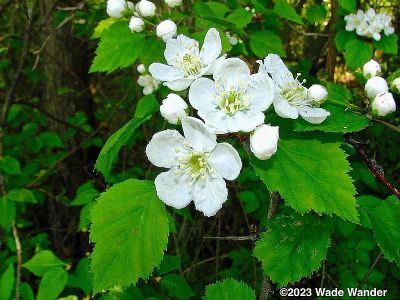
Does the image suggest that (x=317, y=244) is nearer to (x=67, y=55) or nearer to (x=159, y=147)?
(x=159, y=147)

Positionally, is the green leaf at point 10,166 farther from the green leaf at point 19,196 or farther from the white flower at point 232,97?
the white flower at point 232,97

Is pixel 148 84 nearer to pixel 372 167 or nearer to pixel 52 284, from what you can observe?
pixel 52 284

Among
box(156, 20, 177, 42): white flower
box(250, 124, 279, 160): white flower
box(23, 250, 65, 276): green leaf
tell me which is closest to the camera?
box(250, 124, 279, 160): white flower

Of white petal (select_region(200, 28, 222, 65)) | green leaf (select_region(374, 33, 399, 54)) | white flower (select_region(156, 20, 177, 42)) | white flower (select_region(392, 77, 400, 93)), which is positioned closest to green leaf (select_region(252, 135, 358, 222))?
white flower (select_region(392, 77, 400, 93))

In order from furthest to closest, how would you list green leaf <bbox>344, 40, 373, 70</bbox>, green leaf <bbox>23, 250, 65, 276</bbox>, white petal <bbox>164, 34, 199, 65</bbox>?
green leaf <bbox>344, 40, 373, 70</bbox>
green leaf <bbox>23, 250, 65, 276</bbox>
white petal <bbox>164, 34, 199, 65</bbox>

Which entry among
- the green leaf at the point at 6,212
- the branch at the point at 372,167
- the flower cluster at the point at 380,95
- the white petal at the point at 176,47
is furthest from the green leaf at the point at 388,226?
the green leaf at the point at 6,212

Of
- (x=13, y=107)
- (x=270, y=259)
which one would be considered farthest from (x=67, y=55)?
(x=270, y=259)

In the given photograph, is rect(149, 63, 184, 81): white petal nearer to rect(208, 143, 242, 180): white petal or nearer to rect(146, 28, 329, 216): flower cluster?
rect(146, 28, 329, 216): flower cluster

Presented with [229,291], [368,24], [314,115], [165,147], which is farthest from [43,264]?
[368,24]
